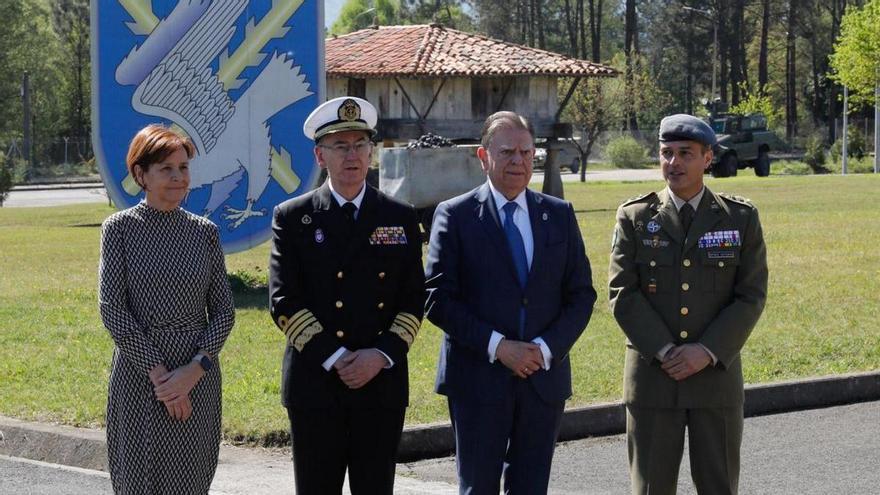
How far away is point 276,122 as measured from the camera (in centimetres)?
1299

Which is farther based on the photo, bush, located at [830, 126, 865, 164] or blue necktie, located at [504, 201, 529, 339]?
bush, located at [830, 126, 865, 164]

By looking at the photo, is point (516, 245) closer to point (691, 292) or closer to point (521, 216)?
point (521, 216)

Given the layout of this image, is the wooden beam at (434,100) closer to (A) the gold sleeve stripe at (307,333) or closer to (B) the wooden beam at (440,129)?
(B) the wooden beam at (440,129)

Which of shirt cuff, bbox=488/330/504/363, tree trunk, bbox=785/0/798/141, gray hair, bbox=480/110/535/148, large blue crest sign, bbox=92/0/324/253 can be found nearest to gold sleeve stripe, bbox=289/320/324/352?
shirt cuff, bbox=488/330/504/363

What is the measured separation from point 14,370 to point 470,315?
583 centimetres

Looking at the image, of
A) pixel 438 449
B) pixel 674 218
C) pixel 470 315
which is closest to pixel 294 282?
pixel 470 315

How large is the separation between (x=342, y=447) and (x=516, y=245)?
3.38 ft

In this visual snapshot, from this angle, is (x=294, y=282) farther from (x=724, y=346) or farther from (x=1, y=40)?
(x=1, y=40)

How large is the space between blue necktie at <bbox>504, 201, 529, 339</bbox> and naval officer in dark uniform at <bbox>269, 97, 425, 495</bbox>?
36 cm

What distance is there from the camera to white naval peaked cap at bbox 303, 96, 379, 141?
5.18 metres

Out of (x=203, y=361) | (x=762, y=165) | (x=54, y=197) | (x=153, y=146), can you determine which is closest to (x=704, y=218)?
(x=203, y=361)

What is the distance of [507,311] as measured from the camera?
17.0ft

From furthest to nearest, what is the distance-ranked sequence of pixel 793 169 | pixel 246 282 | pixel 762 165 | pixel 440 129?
pixel 793 169 → pixel 762 165 → pixel 440 129 → pixel 246 282

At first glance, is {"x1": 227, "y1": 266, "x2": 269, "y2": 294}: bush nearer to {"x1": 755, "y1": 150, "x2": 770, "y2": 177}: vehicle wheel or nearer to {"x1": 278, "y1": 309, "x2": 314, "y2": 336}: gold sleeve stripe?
{"x1": 278, "y1": 309, "x2": 314, "y2": 336}: gold sleeve stripe
